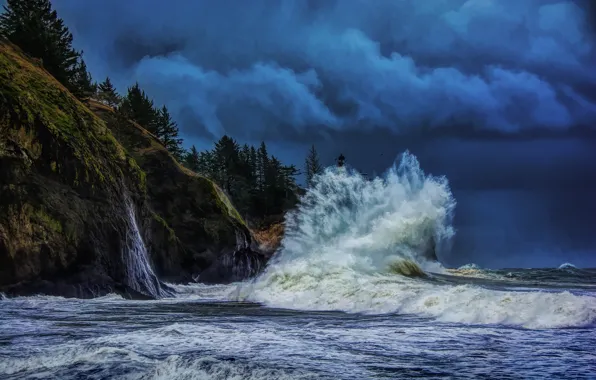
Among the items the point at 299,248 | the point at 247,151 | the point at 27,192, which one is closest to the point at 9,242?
the point at 27,192

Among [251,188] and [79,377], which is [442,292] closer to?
[79,377]

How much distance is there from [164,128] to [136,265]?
144ft

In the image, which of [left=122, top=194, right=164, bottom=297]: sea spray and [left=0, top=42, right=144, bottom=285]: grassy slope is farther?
[left=122, top=194, right=164, bottom=297]: sea spray

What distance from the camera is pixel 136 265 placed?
75.6ft

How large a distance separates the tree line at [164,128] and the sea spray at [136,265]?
14190 millimetres

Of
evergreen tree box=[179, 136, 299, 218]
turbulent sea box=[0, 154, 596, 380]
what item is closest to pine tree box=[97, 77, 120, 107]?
evergreen tree box=[179, 136, 299, 218]

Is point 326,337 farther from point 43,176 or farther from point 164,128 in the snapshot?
point 164,128

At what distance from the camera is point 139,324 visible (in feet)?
36.3

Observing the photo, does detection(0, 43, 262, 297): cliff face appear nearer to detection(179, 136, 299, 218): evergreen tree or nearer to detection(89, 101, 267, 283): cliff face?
detection(89, 101, 267, 283): cliff face

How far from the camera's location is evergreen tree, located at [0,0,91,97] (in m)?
31.5

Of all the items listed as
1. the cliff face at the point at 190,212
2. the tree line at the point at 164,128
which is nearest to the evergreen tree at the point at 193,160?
the tree line at the point at 164,128

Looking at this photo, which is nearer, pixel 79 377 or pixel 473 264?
pixel 79 377

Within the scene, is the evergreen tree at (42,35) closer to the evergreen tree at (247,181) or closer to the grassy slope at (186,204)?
the grassy slope at (186,204)

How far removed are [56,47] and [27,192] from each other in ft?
59.0
